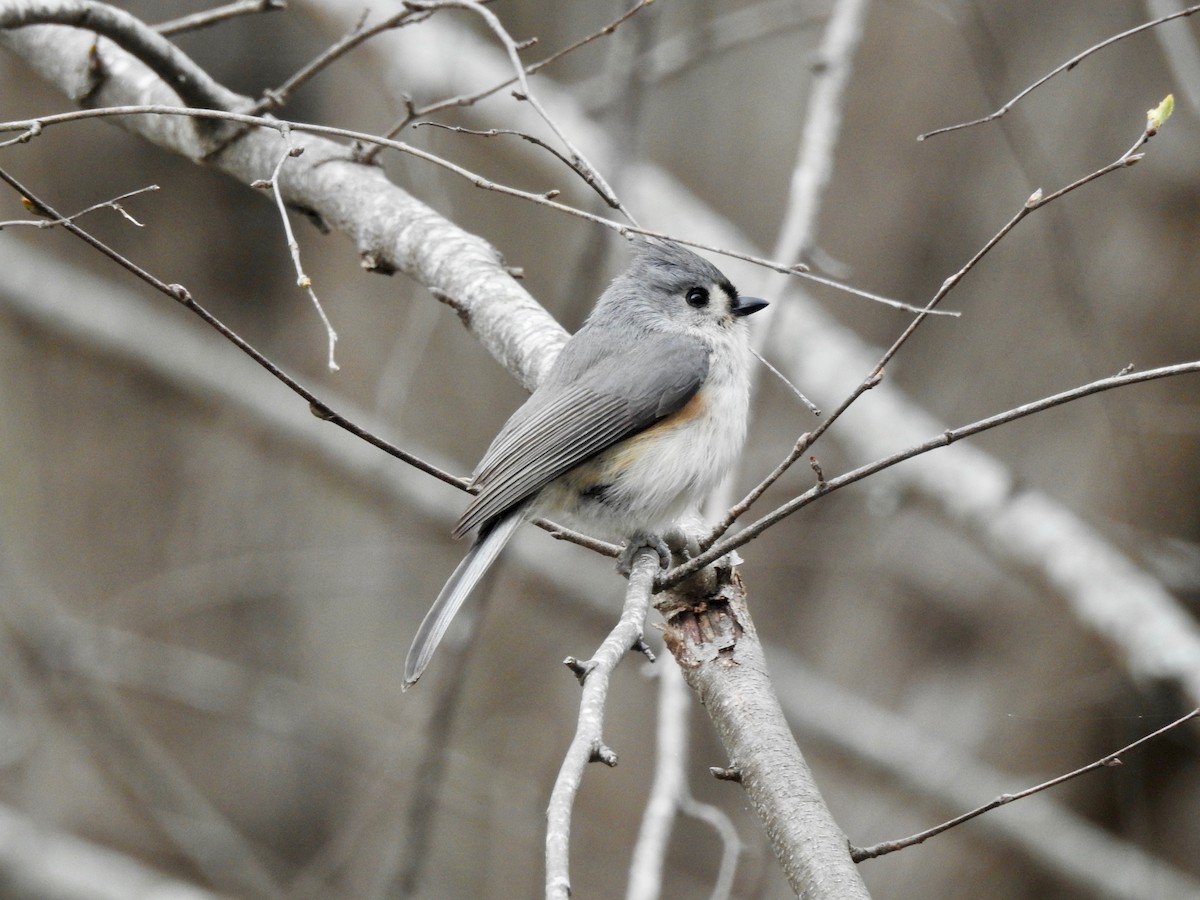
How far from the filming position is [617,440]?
2598 millimetres

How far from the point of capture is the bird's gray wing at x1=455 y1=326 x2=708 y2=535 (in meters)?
2.45

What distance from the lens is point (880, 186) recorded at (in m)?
5.38

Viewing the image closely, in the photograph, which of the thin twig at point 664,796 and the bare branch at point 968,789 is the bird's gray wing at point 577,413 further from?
the bare branch at point 968,789

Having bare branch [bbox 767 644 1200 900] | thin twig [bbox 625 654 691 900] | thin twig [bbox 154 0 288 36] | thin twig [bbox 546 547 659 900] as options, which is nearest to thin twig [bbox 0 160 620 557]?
thin twig [bbox 546 547 659 900]

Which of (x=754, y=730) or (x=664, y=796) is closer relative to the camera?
(x=754, y=730)

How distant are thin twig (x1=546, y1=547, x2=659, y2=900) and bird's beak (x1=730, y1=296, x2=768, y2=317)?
1.24m

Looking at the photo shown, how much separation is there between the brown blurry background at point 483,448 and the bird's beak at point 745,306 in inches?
20.4

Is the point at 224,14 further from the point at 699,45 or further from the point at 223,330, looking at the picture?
the point at 699,45

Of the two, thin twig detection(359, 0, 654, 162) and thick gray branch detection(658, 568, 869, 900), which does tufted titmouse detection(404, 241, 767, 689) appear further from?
thin twig detection(359, 0, 654, 162)

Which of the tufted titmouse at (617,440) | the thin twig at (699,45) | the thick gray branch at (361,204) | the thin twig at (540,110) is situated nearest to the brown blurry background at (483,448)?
the thin twig at (699,45)

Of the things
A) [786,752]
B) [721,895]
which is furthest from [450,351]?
[786,752]

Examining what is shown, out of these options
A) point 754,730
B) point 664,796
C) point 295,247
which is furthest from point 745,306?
point 295,247

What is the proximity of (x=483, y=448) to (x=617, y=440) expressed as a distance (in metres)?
3.53

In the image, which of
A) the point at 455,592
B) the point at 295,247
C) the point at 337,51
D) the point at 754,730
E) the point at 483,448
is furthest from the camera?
the point at 483,448
